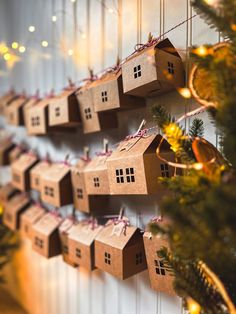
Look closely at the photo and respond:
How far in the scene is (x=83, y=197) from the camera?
51.5 inches

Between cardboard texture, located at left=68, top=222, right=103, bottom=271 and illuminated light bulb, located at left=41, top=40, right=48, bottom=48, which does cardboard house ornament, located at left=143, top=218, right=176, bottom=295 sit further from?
illuminated light bulb, located at left=41, top=40, right=48, bottom=48

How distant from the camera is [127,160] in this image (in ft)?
3.20

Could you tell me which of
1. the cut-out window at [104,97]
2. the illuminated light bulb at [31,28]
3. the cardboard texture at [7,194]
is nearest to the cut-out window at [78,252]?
the cut-out window at [104,97]

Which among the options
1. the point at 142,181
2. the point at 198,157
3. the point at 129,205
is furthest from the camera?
the point at 129,205

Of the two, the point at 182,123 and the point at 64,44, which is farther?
the point at 64,44

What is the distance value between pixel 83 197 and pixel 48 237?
311 millimetres

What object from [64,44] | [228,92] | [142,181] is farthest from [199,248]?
[64,44]

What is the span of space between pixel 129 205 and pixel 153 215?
131 mm

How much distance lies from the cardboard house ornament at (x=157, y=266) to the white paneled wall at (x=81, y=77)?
5.7 inches

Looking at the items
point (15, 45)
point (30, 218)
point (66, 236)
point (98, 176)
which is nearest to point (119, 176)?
point (98, 176)

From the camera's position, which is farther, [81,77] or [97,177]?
[81,77]

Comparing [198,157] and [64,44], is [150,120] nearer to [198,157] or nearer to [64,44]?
[198,157]

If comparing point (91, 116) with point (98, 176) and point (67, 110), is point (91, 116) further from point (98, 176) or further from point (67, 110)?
point (98, 176)

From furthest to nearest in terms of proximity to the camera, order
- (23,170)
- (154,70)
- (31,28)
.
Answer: (31,28)
(23,170)
(154,70)
